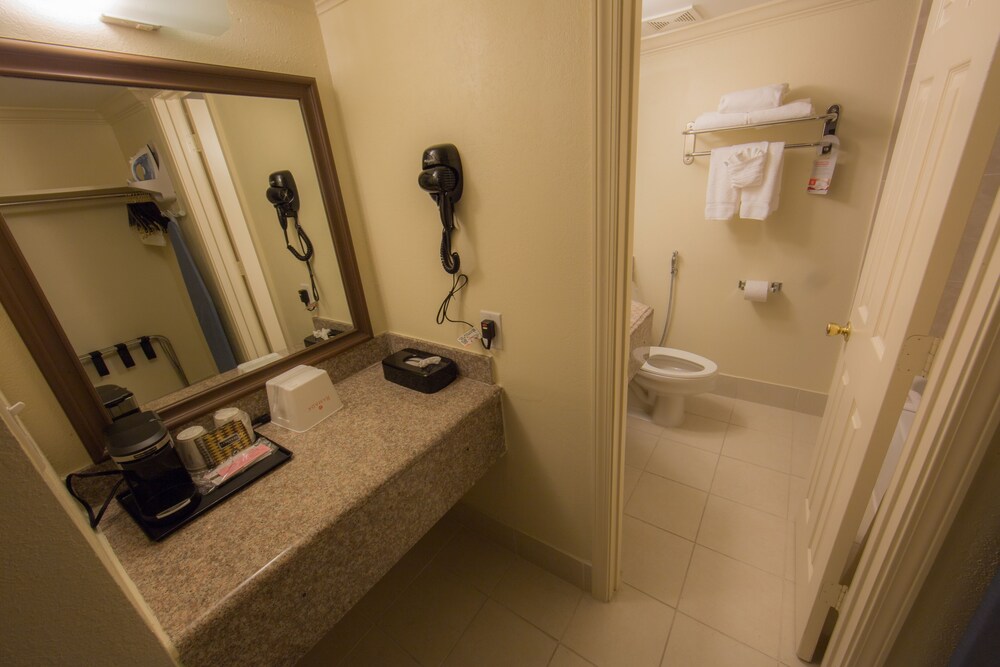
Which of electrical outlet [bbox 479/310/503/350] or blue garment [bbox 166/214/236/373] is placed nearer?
blue garment [bbox 166/214/236/373]

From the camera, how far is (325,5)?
1.17 meters

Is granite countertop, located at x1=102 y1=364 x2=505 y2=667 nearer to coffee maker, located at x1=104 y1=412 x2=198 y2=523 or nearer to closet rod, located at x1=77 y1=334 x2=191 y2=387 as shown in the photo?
coffee maker, located at x1=104 y1=412 x2=198 y2=523

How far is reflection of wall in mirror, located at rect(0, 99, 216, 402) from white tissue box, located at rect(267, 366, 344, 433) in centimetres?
25

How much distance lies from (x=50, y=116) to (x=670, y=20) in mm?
2360

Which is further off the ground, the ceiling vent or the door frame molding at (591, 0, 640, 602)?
the ceiling vent

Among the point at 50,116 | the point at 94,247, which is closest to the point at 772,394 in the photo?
the point at 94,247

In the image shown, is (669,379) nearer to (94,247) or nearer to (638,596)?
(638,596)

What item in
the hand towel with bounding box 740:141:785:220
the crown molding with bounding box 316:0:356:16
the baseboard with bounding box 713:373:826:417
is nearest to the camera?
the crown molding with bounding box 316:0:356:16

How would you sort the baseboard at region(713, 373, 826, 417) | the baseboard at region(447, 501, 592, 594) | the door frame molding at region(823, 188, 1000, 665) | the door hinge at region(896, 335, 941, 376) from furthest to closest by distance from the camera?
the baseboard at region(713, 373, 826, 417), the baseboard at region(447, 501, 592, 594), the door hinge at region(896, 335, 941, 376), the door frame molding at region(823, 188, 1000, 665)

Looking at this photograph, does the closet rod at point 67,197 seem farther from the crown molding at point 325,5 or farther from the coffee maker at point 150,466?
the crown molding at point 325,5

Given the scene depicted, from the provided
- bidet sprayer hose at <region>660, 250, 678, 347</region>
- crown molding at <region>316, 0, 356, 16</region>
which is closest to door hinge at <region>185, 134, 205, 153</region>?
crown molding at <region>316, 0, 356, 16</region>

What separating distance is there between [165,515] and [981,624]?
159 centimetres

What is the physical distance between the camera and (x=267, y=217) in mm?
1244

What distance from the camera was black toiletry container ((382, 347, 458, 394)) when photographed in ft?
4.24
